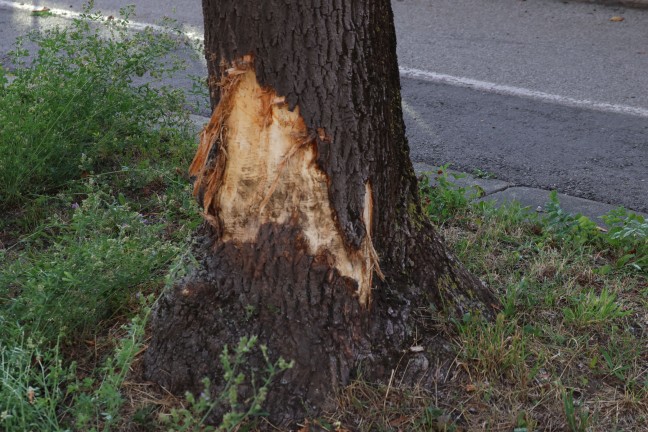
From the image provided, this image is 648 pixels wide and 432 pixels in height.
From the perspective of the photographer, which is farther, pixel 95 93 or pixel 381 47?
pixel 95 93

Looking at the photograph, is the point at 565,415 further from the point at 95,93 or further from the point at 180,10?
the point at 180,10

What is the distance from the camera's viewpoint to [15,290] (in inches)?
118

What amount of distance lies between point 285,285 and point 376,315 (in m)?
0.31

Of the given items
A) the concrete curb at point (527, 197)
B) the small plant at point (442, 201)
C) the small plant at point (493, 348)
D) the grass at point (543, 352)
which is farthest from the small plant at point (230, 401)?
the concrete curb at point (527, 197)

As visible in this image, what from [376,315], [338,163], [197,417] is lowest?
[197,417]

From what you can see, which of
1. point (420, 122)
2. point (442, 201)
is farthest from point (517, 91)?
point (442, 201)

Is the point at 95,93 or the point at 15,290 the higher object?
the point at 95,93

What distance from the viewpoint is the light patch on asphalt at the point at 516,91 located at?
5.61 metres

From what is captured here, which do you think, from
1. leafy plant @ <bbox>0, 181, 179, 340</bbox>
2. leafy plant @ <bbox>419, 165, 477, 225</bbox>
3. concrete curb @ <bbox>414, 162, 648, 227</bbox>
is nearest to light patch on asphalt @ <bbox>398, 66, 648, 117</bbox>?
concrete curb @ <bbox>414, 162, 648, 227</bbox>

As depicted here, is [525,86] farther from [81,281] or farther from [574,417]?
[81,281]

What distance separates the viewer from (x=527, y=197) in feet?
13.9

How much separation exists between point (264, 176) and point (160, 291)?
73 cm

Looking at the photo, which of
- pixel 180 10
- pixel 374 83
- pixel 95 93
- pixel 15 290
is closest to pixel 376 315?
pixel 374 83

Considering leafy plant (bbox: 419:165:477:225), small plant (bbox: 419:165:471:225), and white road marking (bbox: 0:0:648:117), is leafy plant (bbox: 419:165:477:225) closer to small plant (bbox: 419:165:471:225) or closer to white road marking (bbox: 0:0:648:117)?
small plant (bbox: 419:165:471:225)
